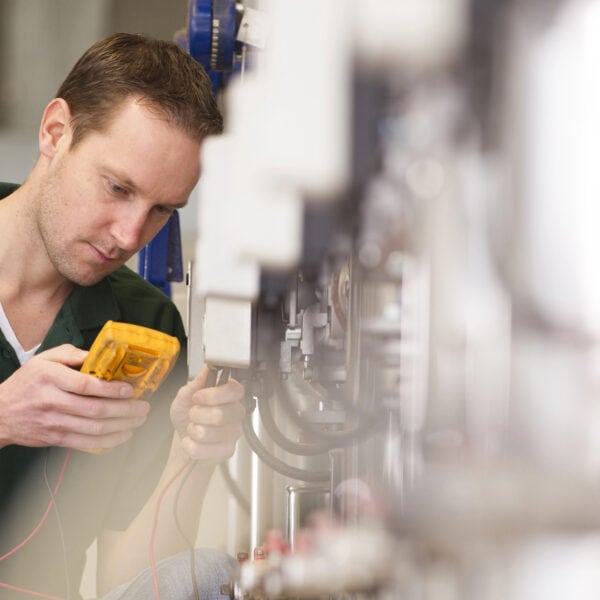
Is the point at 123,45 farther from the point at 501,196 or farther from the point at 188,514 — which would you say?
the point at 501,196

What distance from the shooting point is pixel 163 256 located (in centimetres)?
147

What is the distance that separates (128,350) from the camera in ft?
2.30

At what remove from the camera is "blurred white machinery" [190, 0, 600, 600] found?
26 cm

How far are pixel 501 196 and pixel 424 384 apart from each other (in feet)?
0.26

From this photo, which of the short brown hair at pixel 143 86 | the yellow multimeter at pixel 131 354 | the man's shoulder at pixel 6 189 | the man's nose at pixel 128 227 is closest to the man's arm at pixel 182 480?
the yellow multimeter at pixel 131 354

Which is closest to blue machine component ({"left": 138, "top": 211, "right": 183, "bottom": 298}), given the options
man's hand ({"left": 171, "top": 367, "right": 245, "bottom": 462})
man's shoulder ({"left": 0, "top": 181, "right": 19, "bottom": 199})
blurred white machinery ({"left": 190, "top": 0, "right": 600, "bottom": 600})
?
man's shoulder ({"left": 0, "top": 181, "right": 19, "bottom": 199})

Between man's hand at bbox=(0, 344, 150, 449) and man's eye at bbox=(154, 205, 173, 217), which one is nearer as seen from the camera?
man's hand at bbox=(0, 344, 150, 449)

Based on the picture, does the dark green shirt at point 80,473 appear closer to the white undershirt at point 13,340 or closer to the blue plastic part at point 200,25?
the white undershirt at point 13,340

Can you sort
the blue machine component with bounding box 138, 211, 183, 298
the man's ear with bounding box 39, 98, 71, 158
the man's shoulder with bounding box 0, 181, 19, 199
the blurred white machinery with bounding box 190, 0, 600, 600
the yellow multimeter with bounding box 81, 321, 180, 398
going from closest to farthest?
1. the blurred white machinery with bounding box 190, 0, 600, 600
2. the yellow multimeter with bounding box 81, 321, 180, 398
3. the man's ear with bounding box 39, 98, 71, 158
4. the man's shoulder with bounding box 0, 181, 19, 199
5. the blue machine component with bounding box 138, 211, 183, 298

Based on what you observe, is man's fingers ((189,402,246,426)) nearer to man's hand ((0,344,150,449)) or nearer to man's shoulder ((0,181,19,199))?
man's hand ((0,344,150,449))

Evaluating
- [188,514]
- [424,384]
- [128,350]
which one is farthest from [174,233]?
[424,384]

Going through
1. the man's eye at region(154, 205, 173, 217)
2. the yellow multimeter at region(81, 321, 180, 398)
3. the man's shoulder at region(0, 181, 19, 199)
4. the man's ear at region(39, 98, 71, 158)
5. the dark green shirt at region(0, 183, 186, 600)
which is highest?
the man's ear at region(39, 98, 71, 158)

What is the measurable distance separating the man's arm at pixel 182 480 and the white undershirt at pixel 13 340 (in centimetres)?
24

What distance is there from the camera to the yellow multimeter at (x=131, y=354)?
69cm
